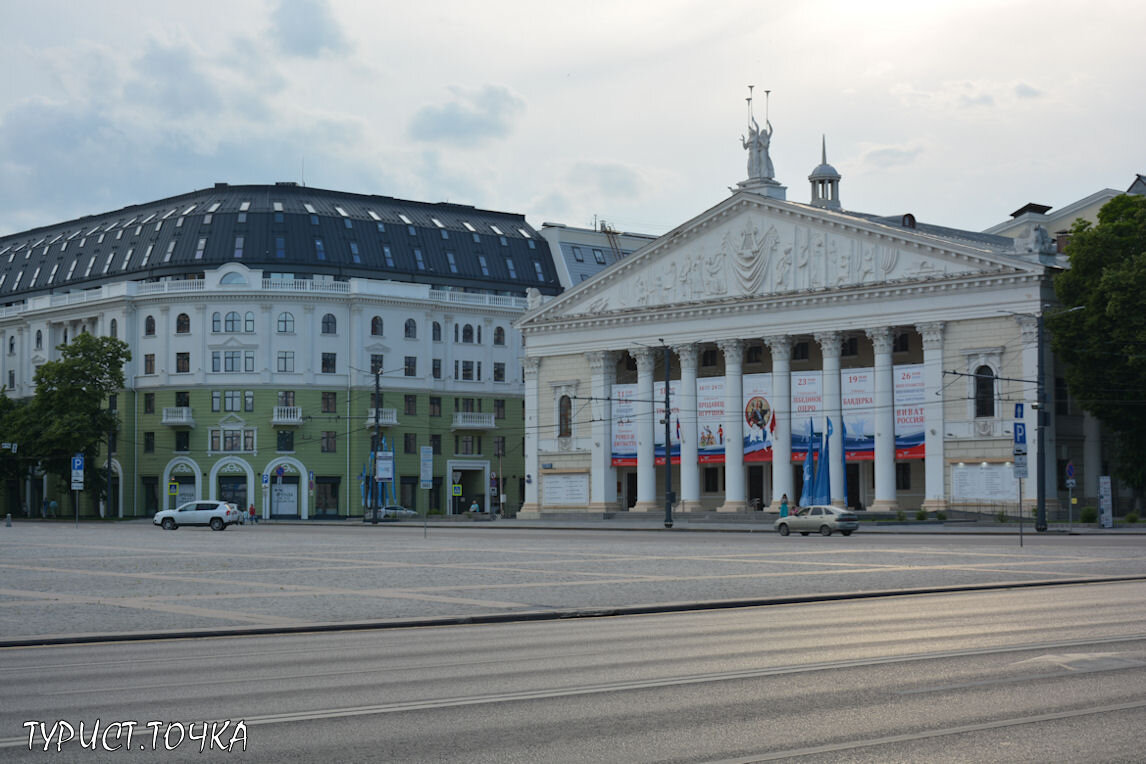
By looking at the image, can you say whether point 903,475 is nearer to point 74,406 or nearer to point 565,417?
point 565,417

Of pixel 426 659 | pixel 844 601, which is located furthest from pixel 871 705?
pixel 844 601

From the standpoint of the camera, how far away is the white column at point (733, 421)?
87438 millimetres

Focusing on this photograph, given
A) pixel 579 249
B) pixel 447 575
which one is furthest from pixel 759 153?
pixel 447 575

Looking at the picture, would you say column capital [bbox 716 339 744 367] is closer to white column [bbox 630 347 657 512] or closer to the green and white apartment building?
white column [bbox 630 347 657 512]

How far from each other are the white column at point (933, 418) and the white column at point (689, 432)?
1624 centimetres

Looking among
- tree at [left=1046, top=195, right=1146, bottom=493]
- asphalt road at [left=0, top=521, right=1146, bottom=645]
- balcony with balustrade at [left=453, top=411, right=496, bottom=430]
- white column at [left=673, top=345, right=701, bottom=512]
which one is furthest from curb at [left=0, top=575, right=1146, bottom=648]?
balcony with balustrade at [left=453, top=411, right=496, bottom=430]

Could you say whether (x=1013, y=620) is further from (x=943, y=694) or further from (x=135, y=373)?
(x=135, y=373)

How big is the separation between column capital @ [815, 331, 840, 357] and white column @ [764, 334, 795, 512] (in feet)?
8.42

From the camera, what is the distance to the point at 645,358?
92.9 m

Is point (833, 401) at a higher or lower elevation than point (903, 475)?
higher

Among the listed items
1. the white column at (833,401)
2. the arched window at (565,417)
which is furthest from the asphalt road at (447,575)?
the arched window at (565,417)

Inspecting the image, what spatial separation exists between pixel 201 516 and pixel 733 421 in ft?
106

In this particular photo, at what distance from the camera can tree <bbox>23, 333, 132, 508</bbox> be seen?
102625 mm

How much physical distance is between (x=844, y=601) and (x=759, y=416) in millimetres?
62069
